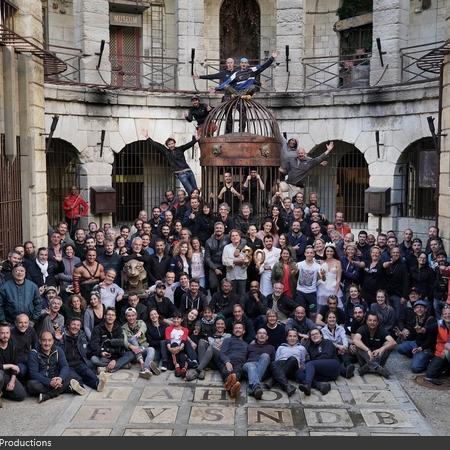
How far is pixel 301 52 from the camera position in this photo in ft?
64.2

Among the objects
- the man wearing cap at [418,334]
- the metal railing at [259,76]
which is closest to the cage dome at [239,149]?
the man wearing cap at [418,334]

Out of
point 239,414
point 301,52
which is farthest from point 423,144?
point 239,414

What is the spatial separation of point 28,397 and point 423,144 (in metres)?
12.7

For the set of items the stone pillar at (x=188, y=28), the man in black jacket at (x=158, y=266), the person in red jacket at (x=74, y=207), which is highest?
the stone pillar at (x=188, y=28)

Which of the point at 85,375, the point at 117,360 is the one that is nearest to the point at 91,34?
the point at 117,360

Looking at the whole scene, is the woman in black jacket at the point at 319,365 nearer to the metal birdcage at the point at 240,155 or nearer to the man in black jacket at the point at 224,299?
the man in black jacket at the point at 224,299

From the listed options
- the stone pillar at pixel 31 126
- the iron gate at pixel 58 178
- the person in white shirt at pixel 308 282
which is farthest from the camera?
the iron gate at pixel 58 178

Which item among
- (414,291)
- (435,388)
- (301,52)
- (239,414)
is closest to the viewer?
(239,414)

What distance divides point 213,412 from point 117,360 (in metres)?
2.08

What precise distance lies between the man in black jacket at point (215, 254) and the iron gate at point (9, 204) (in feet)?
10.9

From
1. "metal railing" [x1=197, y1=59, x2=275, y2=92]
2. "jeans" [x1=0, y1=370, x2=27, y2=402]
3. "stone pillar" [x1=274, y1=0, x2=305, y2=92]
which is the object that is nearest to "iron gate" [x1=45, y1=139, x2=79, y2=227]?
"metal railing" [x1=197, y1=59, x2=275, y2=92]

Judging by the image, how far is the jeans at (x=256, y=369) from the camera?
9.14m

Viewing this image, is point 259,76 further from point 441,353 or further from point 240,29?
point 441,353

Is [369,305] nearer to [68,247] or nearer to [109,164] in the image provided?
[68,247]
